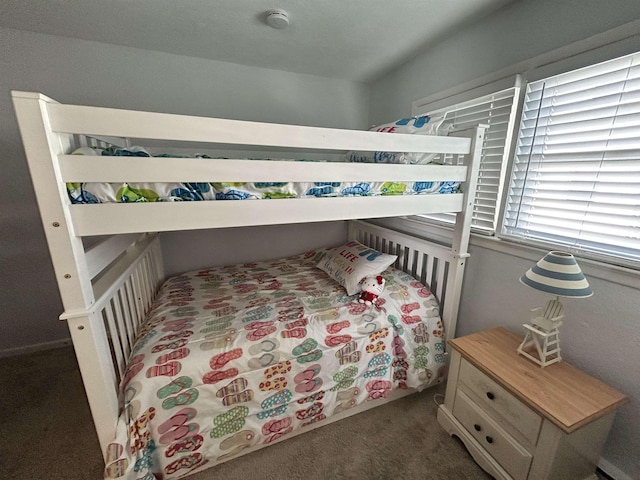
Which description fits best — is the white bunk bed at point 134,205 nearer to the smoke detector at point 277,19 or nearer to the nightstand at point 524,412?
the nightstand at point 524,412

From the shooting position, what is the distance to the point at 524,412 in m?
1.04

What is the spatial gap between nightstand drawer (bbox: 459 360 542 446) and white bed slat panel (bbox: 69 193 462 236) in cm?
86

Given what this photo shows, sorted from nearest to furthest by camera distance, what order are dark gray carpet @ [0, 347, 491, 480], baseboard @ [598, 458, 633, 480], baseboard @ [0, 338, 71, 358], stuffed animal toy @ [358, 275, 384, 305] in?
baseboard @ [598, 458, 633, 480] < dark gray carpet @ [0, 347, 491, 480] < stuffed animal toy @ [358, 275, 384, 305] < baseboard @ [0, 338, 71, 358]

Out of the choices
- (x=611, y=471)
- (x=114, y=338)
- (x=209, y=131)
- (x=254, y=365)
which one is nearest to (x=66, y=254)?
(x=114, y=338)

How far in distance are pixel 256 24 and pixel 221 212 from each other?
130 centimetres

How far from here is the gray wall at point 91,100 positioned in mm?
1712

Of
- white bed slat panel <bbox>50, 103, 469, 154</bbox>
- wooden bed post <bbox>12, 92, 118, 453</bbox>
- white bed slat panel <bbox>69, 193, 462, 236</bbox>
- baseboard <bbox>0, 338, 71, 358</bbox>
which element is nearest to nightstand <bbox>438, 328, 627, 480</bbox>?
white bed slat panel <bbox>69, 193, 462, 236</bbox>

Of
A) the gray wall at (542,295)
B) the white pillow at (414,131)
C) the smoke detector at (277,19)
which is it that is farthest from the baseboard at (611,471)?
the smoke detector at (277,19)

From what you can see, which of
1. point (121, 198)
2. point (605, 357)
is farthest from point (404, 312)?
point (121, 198)

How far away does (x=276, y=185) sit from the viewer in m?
1.08

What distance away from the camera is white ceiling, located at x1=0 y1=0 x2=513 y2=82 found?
1370 mm

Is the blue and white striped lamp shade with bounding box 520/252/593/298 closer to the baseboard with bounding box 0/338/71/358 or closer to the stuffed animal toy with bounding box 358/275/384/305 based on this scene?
the stuffed animal toy with bounding box 358/275/384/305

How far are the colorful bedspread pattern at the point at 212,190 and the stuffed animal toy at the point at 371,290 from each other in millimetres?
589

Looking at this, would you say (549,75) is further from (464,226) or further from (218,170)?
(218,170)
